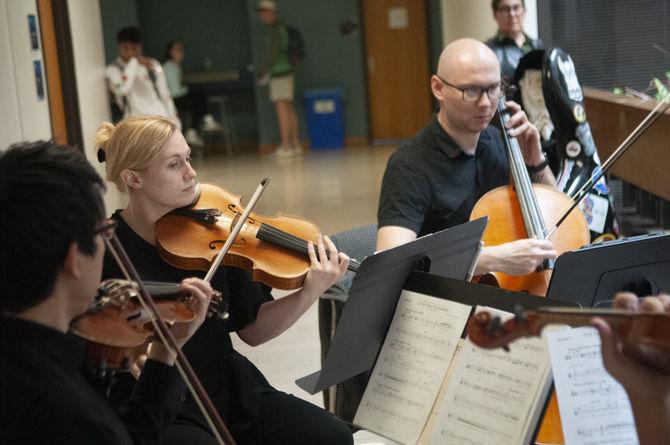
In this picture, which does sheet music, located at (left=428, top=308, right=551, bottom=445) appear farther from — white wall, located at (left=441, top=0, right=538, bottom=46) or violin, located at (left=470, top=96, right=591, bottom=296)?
white wall, located at (left=441, top=0, right=538, bottom=46)

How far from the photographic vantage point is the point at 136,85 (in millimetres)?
7914

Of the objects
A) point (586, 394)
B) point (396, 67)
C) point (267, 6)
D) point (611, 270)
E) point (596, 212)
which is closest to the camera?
point (586, 394)

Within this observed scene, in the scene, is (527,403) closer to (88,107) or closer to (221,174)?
(88,107)

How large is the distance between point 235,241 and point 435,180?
0.68 m

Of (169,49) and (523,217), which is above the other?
(169,49)

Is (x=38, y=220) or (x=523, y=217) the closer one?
(x=38, y=220)

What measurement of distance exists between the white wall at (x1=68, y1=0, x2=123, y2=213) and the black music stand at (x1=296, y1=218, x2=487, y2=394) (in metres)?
4.66

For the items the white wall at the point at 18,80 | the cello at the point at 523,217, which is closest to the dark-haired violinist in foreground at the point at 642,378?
the cello at the point at 523,217

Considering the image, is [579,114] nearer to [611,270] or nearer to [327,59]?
[611,270]

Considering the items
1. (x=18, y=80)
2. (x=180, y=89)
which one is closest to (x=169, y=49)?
(x=180, y=89)

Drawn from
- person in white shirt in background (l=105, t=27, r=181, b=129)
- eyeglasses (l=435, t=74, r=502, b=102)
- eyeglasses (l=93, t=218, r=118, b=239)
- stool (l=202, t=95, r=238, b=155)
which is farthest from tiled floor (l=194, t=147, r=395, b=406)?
eyeglasses (l=93, t=218, r=118, b=239)

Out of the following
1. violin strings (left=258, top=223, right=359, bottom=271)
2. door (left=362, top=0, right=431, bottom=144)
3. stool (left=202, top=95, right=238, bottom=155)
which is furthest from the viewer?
stool (left=202, top=95, right=238, bottom=155)

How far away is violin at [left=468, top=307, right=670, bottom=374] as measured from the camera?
1.24 m

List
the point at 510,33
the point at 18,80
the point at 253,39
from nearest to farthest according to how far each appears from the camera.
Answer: the point at 510,33, the point at 18,80, the point at 253,39
